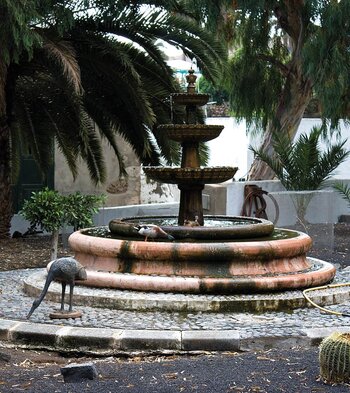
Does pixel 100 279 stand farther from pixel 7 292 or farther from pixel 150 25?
pixel 150 25

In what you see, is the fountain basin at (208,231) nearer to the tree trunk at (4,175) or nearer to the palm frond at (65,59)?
the palm frond at (65,59)

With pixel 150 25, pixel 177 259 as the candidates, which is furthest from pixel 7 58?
pixel 177 259

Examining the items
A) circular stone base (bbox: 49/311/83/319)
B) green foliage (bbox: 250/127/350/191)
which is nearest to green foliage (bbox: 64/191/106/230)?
green foliage (bbox: 250/127/350/191)

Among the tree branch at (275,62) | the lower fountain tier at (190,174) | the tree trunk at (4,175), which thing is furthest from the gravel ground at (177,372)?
the tree branch at (275,62)

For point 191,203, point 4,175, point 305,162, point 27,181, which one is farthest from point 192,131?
point 27,181

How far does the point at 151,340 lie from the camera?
23.6 feet

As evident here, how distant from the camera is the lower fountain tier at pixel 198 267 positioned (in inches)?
340

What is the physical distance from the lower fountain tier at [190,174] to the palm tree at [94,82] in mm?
3355

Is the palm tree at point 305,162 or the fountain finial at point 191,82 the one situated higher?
the fountain finial at point 191,82

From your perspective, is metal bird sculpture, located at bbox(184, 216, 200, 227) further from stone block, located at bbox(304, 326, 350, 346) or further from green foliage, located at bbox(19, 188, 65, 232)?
green foliage, located at bbox(19, 188, 65, 232)

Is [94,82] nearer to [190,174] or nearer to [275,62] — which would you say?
[190,174]

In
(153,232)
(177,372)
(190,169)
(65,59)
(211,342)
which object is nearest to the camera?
(177,372)

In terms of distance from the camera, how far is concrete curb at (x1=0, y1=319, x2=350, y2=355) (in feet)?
23.5

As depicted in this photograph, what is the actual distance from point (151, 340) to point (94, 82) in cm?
791
